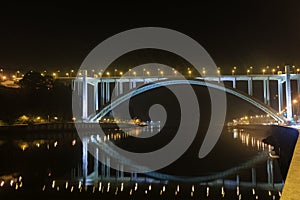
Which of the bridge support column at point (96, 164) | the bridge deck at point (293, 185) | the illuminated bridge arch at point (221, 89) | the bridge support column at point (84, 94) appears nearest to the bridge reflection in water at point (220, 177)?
the bridge support column at point (96, 164)

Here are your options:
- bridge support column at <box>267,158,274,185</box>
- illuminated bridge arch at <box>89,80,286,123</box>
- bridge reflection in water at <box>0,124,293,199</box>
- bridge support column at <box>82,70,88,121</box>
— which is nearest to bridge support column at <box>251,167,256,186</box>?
bridge reflection in water at <box>0,124,293,199</box>

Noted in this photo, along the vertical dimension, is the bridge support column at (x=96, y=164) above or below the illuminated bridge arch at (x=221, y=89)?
below

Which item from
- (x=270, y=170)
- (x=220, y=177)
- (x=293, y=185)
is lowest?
(x=220, y=177)

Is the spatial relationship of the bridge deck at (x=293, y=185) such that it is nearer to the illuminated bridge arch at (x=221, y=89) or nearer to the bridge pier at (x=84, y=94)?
the illuminated bridge arch at (x=221, y=89)

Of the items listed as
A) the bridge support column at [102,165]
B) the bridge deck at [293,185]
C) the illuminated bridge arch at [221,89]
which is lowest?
the bridge support column at [102,165]

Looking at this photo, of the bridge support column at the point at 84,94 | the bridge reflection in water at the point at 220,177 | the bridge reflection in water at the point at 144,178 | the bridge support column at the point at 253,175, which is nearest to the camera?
the bridge reflection in water at the point at 144,178

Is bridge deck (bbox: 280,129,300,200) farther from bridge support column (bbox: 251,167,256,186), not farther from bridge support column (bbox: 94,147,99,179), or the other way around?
bridge support column (bbox: 94,147,99,179)

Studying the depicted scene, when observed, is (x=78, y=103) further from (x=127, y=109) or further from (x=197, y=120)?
(x=197, y=120)

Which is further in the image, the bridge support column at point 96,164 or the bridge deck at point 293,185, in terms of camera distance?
the bridge support column at point 96,164

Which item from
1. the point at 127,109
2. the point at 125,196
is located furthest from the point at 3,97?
the point at 125,196

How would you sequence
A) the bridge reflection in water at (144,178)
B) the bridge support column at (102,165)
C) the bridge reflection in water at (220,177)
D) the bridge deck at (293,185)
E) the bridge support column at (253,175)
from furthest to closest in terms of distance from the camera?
the bridge support column at (102,165)
the bridge support column at (253,175)
the bridge reflection in water at (220,177)
the bridge reflection in water at (144,178)
the bridge deck at (293,185)

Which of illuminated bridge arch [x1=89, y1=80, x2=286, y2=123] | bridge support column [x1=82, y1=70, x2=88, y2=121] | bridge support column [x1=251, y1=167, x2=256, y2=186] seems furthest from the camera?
bridge support column [x1=82, y1=70, x2=88, y2=121]

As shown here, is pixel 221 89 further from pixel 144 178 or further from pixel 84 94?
pixel 144 178

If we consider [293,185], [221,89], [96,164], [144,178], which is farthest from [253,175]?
[221,89]
